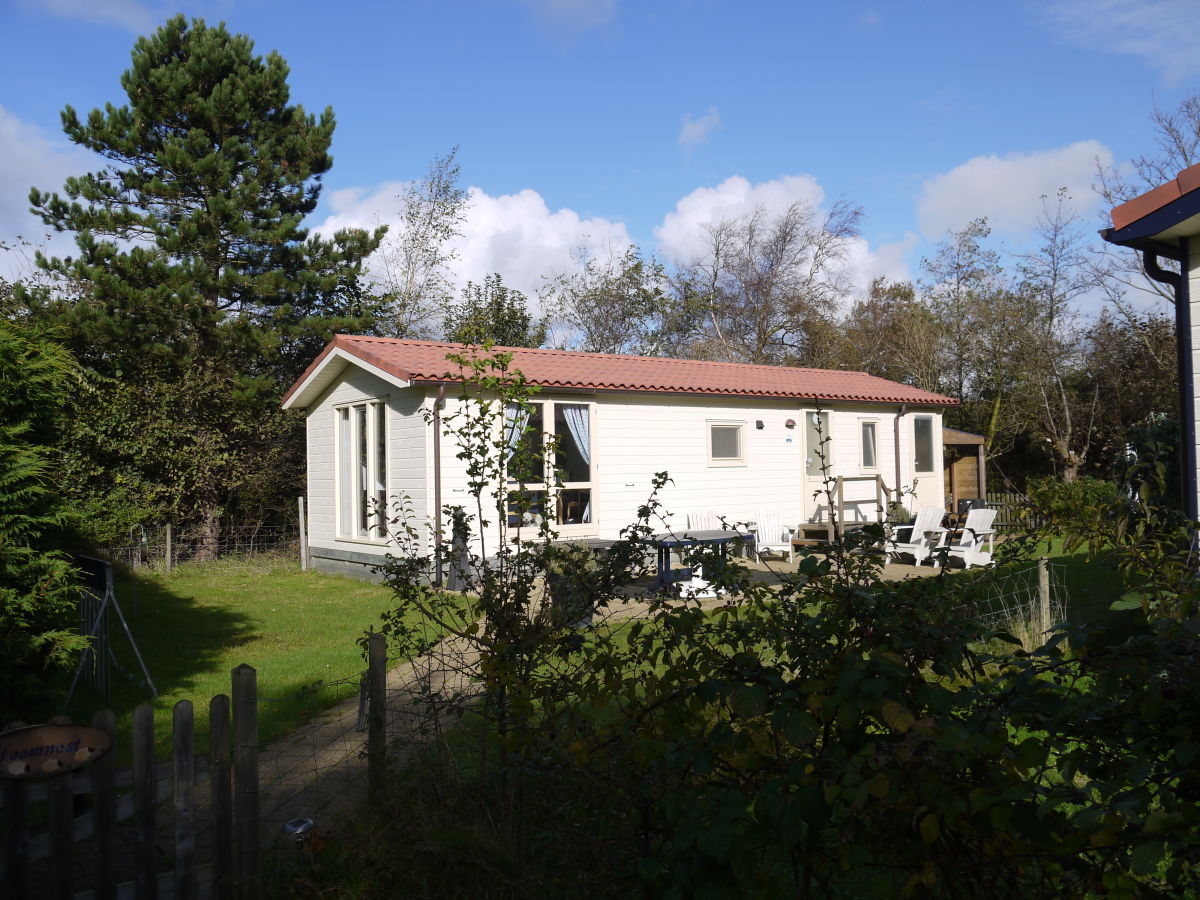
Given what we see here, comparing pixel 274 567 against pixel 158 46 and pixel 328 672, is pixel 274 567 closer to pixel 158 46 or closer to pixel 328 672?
pixel 328 672

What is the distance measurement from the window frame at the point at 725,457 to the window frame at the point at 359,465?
5141 millimetres

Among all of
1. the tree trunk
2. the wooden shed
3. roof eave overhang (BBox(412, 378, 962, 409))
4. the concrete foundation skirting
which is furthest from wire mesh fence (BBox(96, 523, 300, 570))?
the wooden shed

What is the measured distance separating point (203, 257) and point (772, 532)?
12887 mm

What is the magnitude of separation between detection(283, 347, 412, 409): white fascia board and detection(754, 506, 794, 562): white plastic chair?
6391 millimetres

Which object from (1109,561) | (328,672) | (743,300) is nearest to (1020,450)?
(743,300)

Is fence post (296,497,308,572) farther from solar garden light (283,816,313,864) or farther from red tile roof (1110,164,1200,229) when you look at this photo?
red tile roof (1110,164,1200,229)

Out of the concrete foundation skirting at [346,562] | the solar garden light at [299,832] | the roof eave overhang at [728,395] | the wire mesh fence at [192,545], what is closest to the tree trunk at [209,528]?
the wire mesh fence at [192,545]

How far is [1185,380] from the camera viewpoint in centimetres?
664

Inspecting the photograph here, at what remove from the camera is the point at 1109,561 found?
292 centimetres

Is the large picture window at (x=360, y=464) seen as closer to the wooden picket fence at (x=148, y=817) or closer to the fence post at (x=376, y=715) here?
the fence post at (x=376, y=715)

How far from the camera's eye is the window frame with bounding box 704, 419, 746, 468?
1513 centimetres

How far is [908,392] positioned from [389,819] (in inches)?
668

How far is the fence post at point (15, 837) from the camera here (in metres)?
3.08

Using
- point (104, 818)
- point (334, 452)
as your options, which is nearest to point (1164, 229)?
point (104, 818)
